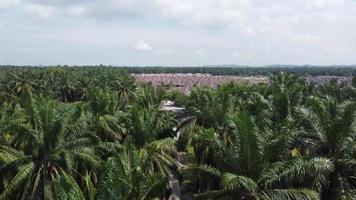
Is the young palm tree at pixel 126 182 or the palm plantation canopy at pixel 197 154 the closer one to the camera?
the young palm tree at pixel 126 182

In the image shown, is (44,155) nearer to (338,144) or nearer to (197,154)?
(197,154)

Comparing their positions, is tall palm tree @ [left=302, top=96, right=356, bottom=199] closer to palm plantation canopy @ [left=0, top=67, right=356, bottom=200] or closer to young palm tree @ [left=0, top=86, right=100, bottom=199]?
palm plantation canopy @ [left=0, top=67, right=356, bottom=200]

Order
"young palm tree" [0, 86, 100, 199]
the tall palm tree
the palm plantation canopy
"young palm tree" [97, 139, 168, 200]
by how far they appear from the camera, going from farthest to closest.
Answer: "young palm tree" [0, 86, 100, 199], the tall palm tree, the palm plantation canopy, "young palm tree" [97, 139, 168, 200]

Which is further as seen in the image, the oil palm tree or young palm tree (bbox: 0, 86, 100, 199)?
young palm tree (bbox: 0, 86, 100, 199)

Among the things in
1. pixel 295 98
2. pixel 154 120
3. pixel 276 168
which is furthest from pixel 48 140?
pixel 295 98

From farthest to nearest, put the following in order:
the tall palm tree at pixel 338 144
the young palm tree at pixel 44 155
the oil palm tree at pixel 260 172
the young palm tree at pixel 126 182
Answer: the young palm tree at pixel 44 155 < the tall palm tree at pixel 338 144 < the oil palm tree at pixel 260 172 < the young palm tree at pixel 126 182

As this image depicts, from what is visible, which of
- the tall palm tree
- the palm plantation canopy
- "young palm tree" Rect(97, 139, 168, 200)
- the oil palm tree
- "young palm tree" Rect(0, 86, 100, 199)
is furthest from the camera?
"young palm tree" Rect(0, 86, 100, 199)

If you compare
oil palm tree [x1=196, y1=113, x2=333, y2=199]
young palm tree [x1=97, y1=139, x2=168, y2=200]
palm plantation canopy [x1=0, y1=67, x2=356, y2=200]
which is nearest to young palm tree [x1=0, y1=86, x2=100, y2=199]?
palm plantation canopy [x1=0, y1=67, x2=356, y2=200]

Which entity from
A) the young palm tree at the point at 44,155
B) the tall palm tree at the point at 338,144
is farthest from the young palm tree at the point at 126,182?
the tall palm tree at the point at 338,144

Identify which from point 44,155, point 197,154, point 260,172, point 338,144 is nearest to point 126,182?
point 260,172

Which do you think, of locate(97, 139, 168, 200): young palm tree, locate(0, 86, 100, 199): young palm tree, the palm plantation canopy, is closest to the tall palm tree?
the palm plantation canopy

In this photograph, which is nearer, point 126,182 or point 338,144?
point 126,182

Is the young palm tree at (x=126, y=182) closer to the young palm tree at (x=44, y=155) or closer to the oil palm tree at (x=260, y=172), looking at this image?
the oil palm tree at (x=260, y=172)
